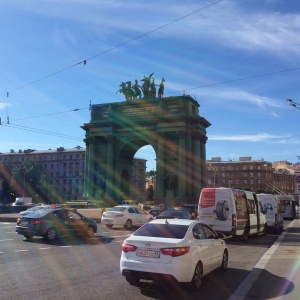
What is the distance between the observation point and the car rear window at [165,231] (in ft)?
28.3

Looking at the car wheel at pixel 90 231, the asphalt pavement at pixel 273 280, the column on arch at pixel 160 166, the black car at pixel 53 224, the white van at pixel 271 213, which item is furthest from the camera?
the column on arch at pixel 160 166

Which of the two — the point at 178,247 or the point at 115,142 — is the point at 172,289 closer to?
the point at 178,247

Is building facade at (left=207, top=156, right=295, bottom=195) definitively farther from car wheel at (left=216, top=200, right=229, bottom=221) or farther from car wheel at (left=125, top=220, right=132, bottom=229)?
car wheel at (left=216, top=200, right=229, bottom=221)

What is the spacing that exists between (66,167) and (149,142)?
7230 cm

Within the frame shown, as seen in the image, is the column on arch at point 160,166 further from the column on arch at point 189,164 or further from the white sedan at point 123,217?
the white sedan at point 123,217

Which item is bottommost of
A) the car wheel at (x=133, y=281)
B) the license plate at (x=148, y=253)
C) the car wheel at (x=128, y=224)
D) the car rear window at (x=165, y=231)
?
the car wheel at (x=128, y=224)

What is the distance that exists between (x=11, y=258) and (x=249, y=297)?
24.0ft

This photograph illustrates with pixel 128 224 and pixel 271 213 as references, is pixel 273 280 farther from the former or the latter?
pixel 128 224

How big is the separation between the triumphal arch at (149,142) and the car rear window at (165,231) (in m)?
53.5

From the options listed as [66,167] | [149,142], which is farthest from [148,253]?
[66,167]

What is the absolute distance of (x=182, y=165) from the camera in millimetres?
64000

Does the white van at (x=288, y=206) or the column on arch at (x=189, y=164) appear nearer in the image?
the white van at (x=288, y=206)

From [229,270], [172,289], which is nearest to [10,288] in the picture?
[172,289]

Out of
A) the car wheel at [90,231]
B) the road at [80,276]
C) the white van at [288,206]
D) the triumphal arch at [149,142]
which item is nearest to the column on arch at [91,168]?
the triumphal arch at [149,142]
